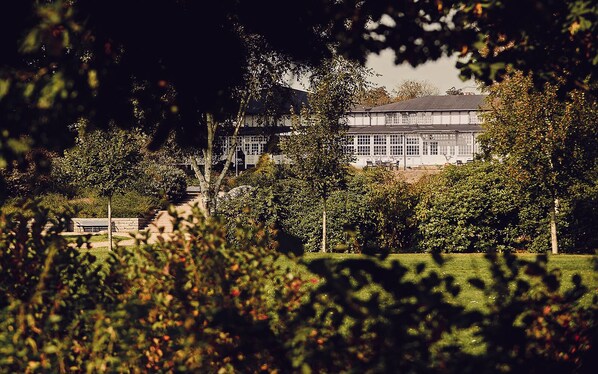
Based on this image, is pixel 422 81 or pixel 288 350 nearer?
pixel 288 350

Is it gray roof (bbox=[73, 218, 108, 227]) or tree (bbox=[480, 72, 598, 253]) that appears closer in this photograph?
tree (bbox=[480, 72, 598, 253])

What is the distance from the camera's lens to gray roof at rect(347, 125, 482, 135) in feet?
213

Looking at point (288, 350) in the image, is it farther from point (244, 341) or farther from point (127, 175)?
point (127, 175)

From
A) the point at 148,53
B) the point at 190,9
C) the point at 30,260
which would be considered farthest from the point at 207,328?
the point at 190,9

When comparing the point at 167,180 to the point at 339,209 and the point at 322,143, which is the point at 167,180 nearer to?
the point at 339,209

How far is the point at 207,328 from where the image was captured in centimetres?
360

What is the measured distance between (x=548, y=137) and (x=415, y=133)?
47622 mm

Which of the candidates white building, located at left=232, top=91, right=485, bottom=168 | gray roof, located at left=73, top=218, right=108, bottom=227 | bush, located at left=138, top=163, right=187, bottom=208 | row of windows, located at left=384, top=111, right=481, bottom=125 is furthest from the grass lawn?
row of windows, located at left=384, top=111, right=481, bottom=125

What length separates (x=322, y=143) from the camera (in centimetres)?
2341

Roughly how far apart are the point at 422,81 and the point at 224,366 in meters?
85.4

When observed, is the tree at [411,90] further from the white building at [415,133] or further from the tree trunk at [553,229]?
the tree trunk at [553,229]

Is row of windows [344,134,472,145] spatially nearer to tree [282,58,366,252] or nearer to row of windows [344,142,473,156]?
row of windows [344,142,473,156]

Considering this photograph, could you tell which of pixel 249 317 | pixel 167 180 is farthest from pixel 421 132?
pixel 249 317

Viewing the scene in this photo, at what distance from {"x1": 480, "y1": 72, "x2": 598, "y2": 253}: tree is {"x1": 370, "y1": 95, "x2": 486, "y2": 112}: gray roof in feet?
154
